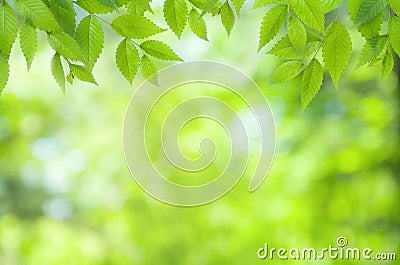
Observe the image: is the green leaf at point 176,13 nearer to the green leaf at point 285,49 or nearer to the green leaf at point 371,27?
the green leaf at point 285,49

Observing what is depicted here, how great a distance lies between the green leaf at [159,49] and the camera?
86 cm

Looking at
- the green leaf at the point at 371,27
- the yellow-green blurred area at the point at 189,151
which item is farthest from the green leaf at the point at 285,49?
the yellow-green blurred area at the point at 189,151

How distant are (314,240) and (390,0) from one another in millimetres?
3256

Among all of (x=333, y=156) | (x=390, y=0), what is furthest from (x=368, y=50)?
(x=333, y=156)

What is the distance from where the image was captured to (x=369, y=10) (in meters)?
0.75

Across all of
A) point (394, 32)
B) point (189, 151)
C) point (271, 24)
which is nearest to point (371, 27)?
point (394, 32)

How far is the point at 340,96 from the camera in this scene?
4016 mm

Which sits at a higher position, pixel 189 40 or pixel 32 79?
pixel 189 40

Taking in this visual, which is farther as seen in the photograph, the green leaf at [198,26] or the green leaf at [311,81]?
the green leaf at [198,26]

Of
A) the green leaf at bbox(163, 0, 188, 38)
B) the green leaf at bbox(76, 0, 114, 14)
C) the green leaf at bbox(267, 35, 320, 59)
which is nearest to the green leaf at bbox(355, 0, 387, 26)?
the green leaf at bbox(267, 35, 320, 59)

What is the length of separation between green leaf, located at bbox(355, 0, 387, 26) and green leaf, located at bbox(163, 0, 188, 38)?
0.79 ft

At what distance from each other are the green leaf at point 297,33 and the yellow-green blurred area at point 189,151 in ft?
9.85

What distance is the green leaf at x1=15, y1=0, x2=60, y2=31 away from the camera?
2.46ft

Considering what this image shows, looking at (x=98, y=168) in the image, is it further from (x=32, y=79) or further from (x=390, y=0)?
(x=390, y=0)
